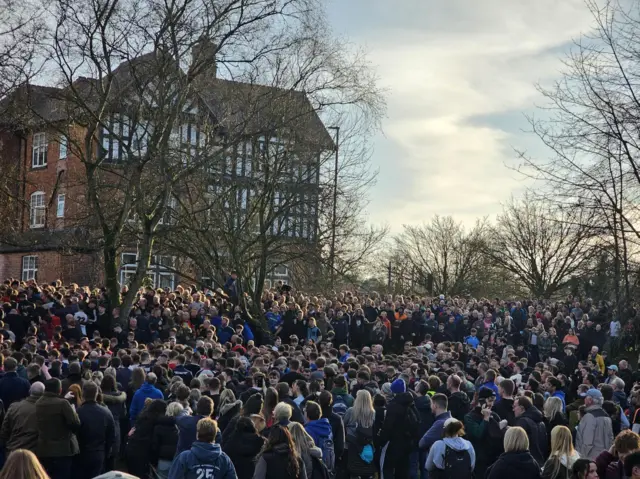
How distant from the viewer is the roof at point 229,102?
959 inches

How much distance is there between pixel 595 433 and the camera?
12.2 m

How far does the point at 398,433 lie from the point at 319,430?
79.8 inches

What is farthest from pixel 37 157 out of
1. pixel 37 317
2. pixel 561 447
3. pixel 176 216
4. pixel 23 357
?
pixel 561 447

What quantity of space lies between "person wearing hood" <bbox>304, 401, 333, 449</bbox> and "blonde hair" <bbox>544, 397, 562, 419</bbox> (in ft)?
11.4

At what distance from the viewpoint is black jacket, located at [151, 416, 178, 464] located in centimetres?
1055

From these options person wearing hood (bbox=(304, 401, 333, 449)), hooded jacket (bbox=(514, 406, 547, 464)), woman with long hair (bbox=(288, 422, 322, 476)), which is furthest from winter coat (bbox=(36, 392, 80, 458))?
hooded jacket (bbox=(514, 406, 547, 464))

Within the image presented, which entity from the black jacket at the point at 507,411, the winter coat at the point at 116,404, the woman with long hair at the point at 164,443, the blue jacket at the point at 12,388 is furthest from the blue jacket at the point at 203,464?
the blue jacket at the point at 12,388

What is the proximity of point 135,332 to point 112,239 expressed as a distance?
11.6 feet

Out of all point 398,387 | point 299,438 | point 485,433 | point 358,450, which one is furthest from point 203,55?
point 299,438

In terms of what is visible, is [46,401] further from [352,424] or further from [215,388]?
[352,424]

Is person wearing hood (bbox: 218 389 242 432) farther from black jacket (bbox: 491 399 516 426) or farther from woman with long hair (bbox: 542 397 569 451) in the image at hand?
woman with long hair (bbox: 542 397 569 451)

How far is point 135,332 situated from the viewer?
73.2 ft

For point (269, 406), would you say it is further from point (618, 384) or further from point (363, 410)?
point (618, 384)

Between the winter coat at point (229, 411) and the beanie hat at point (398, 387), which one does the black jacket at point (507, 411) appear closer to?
the beanie hat at point (398, 387)
